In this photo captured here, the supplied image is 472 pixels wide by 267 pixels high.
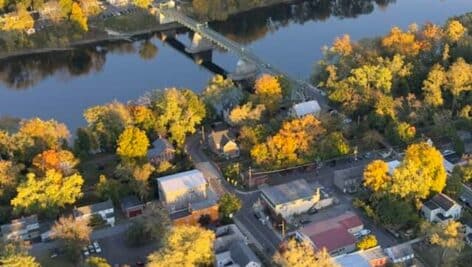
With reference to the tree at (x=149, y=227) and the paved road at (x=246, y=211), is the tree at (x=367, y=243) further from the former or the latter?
the tree at (x=149, y=227)

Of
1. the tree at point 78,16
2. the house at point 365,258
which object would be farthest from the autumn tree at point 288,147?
the tree at point 78,16

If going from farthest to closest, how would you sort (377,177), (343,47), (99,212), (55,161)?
1. (343,47)
2. (55,161)
3. (99,212)
4. (377,177)

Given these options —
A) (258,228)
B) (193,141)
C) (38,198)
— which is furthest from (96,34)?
(258,228)

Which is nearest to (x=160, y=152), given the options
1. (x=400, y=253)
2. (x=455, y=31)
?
(x=400, y=253)

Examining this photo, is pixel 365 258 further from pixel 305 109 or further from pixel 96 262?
pixel 305 109

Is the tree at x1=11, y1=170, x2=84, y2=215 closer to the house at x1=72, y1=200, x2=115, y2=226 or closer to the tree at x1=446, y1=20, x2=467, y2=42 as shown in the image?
the house at x1=72, y1=200, x2=115, y2=226

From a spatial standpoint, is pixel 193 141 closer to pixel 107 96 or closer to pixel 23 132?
pixel 23 132
